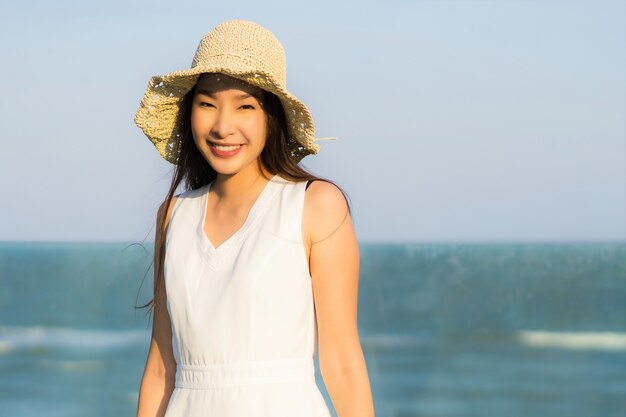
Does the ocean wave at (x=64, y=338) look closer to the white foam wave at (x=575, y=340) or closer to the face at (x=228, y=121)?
the white foam wave at (x=575, y=340)

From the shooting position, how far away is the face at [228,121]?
2.39m

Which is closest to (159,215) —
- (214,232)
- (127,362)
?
(214,232)

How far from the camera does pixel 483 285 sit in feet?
55.9

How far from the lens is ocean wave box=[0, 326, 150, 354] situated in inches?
541

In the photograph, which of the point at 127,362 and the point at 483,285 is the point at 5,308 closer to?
the point at 127,362

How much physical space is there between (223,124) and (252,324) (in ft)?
1.40

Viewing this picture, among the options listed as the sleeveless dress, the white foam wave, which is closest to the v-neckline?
the sleeveless dress

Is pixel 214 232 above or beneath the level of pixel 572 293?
above

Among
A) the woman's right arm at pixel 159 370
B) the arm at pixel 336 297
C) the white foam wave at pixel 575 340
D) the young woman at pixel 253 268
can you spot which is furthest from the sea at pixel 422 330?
the arm at pixel 336 297

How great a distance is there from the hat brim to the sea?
22.2ft

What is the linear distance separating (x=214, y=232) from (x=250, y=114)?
0.28 m

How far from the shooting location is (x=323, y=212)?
93.6 inches

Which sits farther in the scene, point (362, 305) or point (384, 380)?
point (362, 305)

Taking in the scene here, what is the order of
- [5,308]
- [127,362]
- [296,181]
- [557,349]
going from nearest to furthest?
[296,181] → [127,362] → [557,349] → [5,308]
